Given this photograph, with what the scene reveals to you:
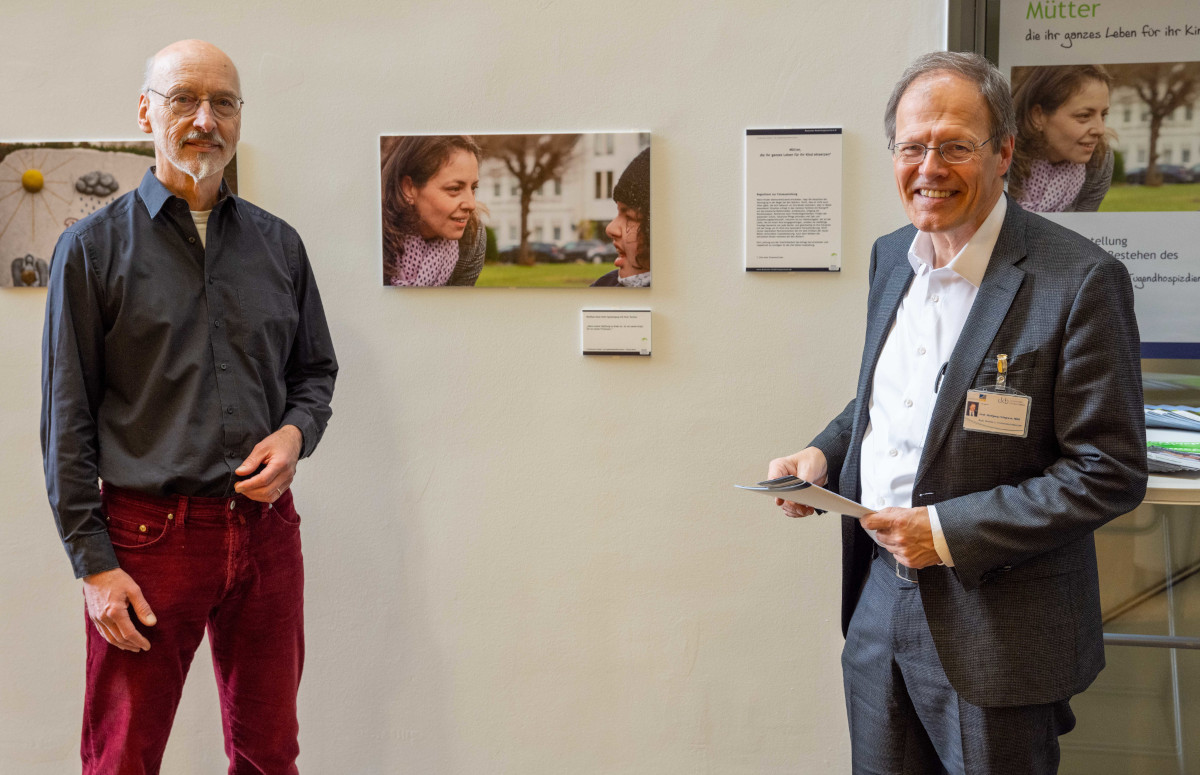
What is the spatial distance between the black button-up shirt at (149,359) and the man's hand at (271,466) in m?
0.03

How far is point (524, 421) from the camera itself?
2191 mm

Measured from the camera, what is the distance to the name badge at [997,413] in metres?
1.26

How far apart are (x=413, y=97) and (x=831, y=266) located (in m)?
1.13

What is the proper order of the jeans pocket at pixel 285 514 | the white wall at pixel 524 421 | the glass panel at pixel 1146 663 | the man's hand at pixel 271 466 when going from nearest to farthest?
1. the man's hand at pixel 271 466
2. the jeans pocket at pixel 285 514
3. the white wall at pixel 524 421
4. the glass panel at pixel 1146 663

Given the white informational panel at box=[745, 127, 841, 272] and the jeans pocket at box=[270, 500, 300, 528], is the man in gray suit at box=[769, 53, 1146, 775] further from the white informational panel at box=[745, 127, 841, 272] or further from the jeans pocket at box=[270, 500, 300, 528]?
the jeans pocket at box=[270, 500, 300, 528]

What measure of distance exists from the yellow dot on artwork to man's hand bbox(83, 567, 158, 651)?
1.22m

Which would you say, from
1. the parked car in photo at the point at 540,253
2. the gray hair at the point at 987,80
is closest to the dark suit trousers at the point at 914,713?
the gray hair at the point at 987,80

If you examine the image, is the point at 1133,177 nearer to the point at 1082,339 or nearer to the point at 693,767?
the point at 1082,339

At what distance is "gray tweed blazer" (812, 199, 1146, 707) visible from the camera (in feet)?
4.03

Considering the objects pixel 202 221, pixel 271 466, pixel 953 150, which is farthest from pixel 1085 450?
pixel 202 221

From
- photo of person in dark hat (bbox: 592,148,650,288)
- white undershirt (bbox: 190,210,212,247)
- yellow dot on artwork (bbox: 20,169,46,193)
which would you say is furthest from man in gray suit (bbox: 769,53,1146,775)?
yellow dot on artwork (bbox: 20,169,46,193)

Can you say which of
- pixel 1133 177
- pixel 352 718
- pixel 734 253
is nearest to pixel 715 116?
pixel 734 253

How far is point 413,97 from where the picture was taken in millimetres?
2146

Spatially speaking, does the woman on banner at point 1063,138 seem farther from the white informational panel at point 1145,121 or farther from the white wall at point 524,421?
the white wall at point 524,421
